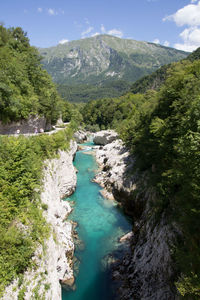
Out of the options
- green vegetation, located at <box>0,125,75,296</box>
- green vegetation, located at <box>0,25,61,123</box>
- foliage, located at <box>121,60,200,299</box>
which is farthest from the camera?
green vegetation, located at <box>0,25,61,123</box>

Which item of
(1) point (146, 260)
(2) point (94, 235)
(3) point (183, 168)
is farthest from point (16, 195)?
(2) point (94, 235)

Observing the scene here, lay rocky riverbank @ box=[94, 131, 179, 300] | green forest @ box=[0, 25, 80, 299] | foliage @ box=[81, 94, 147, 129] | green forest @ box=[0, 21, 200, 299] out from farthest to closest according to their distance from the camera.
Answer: foliage @ box=[81, 94, 147, 129] < rocky riverbank @ box=[94, 131, 179, 300] < green forest @ box=[0, 25, 80, 299] < green forest @ box=[0, 21, 200, 299]

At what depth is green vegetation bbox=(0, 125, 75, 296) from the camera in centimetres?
754

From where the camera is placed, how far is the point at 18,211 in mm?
9320

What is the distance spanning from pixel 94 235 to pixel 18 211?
9.87 meters

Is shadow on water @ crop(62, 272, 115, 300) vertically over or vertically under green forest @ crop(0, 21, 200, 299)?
under

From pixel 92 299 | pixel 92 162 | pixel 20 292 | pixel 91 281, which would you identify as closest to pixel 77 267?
pixel 91 281

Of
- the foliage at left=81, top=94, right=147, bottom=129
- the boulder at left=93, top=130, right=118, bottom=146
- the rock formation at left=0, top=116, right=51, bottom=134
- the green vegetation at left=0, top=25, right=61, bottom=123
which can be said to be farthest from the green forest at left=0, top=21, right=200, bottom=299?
the foliage at left=81, top=94, right=147, bottom=129

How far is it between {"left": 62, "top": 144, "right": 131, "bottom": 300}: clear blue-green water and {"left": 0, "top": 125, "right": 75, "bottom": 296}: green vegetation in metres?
5.31

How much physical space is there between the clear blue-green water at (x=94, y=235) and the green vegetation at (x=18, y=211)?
531 cm

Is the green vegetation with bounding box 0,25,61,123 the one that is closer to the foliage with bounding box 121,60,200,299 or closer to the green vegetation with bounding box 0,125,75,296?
the green vegetation with bounding box 0,125,75,296

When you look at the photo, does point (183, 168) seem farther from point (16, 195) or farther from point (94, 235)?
point (94, 235)

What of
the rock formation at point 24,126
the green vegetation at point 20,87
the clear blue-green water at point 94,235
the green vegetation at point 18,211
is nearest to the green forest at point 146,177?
the green vegetation at point 18,211

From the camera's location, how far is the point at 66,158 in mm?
23672
